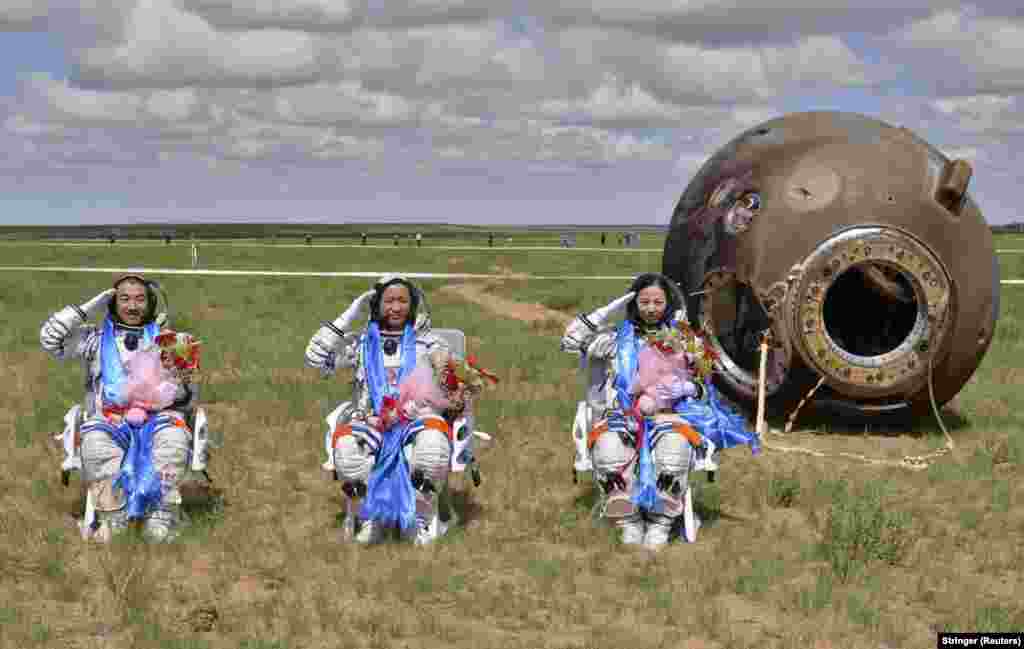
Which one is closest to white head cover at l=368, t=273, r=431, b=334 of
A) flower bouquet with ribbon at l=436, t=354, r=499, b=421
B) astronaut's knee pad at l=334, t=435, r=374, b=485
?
flower bouquet with ribbon at l=436, t=354, r=499, b=421

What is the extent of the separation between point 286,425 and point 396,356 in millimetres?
3893

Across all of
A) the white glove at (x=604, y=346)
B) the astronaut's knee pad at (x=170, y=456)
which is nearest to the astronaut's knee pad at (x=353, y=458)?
the astronaut's knee pad at (x=170, y=456)

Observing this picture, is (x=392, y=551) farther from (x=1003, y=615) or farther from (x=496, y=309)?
(x=496, y=309)

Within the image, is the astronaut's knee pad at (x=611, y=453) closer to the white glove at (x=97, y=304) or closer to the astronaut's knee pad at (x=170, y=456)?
the astronaut's knee pad at (x=170, y=456)

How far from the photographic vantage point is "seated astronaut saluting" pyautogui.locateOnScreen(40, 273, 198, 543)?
652 cm

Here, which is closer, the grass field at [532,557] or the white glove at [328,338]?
the grass field at [532,557]

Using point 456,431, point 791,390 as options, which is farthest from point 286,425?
point 791,390

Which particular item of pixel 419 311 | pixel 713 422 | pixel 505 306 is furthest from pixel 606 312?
pixel 505 306

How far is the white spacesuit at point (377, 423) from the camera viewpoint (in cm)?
648

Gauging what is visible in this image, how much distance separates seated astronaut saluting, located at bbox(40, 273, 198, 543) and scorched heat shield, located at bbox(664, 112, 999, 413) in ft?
15.9

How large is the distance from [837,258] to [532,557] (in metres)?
3.95

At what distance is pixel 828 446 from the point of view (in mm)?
9141

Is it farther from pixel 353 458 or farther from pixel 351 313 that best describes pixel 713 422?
pixel 351 313

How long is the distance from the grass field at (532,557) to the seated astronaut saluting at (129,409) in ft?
0.92
